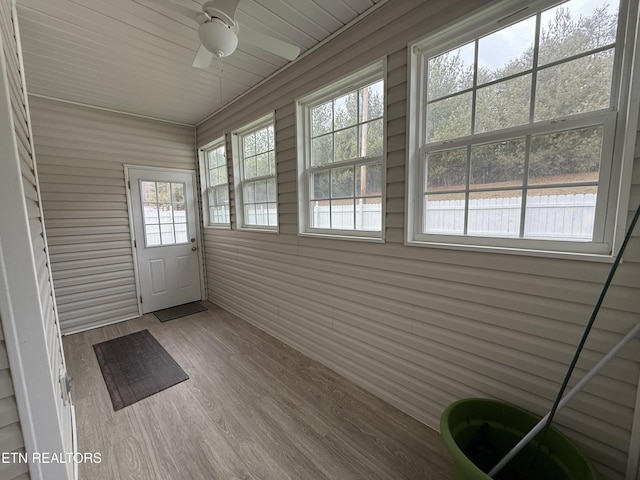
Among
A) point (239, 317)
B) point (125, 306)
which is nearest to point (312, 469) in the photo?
point (239, 317)

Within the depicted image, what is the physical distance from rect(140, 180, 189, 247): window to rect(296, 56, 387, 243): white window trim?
2.39 m

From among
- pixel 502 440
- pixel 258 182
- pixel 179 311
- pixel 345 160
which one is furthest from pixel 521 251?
pixel 179 311

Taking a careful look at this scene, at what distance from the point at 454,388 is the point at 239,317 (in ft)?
8.74

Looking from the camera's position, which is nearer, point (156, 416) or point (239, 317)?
point (156, 416)

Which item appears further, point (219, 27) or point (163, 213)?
point (163, 213)

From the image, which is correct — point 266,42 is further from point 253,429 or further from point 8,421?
point 253,429

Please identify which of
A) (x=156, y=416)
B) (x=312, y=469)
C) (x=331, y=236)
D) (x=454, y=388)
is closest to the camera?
(x=312, y=469)

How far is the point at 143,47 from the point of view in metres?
2.03

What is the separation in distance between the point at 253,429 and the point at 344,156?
2095 millimetres

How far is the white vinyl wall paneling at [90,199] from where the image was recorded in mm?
2844

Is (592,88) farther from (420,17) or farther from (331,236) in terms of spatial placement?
(331,236)

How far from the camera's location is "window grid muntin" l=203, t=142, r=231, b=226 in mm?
3531

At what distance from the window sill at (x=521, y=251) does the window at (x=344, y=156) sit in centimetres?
38

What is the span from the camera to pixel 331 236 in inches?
83.6
